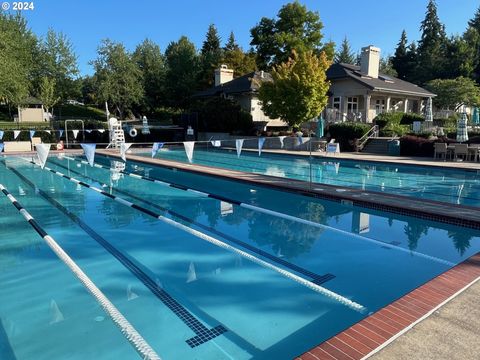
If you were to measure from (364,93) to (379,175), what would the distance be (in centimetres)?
1620

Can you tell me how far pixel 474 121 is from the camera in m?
23.8

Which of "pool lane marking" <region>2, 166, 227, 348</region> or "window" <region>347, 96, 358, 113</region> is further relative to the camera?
"window" <region>347, 96, 358, 113</region>

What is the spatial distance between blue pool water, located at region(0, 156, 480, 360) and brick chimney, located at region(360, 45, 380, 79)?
25.3 meters

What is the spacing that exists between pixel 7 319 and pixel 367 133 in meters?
22.4

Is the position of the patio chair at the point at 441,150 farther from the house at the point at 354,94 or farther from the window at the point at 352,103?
the window at the point at 352,103

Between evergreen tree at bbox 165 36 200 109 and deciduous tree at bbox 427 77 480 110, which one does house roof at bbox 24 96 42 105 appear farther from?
deciduous tree at bbox 427 77 480 110

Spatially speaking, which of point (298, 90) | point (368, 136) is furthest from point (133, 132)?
point (368, 136)

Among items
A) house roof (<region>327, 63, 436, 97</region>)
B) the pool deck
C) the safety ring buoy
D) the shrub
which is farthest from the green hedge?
the safety ring buoy

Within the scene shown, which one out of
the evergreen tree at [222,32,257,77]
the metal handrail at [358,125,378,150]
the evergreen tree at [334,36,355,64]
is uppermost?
the evergreen tree at [334,36,355,64]

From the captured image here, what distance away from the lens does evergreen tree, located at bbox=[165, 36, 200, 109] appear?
47531 millimetres

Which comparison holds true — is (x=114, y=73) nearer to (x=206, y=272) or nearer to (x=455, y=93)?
(x=455, y=93)

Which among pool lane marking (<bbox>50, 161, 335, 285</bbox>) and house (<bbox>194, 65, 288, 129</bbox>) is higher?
house (<bbox>194, 65, 288, 129</bbox>)

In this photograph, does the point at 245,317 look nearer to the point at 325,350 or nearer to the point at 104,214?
the point at 325,350

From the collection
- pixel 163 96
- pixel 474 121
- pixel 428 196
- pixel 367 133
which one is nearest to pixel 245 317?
pixel 428 196
